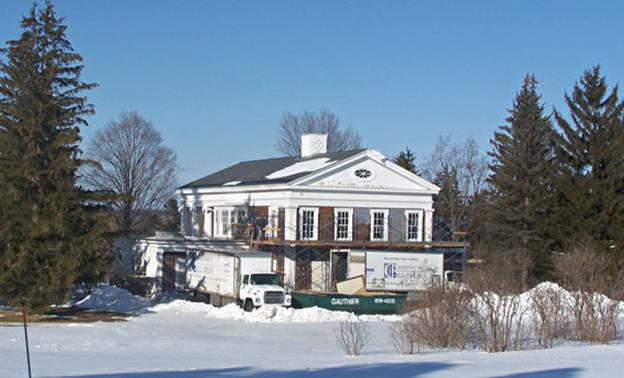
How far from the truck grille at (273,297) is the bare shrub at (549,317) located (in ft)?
38.4

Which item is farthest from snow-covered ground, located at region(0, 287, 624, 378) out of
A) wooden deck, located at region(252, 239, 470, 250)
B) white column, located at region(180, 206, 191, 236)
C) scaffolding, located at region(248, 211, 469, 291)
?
white column, located at region(180, 206, 191, 236)

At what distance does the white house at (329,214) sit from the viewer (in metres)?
48.4

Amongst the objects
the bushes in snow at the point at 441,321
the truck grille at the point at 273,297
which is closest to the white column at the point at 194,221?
the truck grille at the point at 273,297

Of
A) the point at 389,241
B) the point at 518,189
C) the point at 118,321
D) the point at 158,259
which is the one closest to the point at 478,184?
the point at 518,189

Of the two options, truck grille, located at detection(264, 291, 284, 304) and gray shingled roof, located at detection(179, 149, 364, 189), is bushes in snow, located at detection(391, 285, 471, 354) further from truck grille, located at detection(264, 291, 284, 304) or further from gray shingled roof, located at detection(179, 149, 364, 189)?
gray shingled roof, located at detection(179, 149, 364, 189)

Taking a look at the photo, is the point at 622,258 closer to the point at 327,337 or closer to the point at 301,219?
the point at 301,219

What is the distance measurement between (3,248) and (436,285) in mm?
17612

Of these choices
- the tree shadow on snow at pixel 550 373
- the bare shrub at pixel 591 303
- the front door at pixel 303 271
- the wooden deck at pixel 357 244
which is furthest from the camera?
the front door at pixel 303 271

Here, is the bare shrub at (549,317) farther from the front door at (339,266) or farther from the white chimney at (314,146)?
the white chimney at (314,146)

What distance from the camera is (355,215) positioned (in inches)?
1965

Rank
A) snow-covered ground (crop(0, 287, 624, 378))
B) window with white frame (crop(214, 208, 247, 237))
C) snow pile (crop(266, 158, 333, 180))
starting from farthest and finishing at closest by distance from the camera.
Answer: window with white frame (crop(214, 208, 247, 237))
snow pile (crop(266, 158, 333, 180))
snow-covered ground (crop(0, 287, 624, 378))

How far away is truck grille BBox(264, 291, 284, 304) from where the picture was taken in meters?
40.2

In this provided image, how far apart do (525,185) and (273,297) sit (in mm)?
19627

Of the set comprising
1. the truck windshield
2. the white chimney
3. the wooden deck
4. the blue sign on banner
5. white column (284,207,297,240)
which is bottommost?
the truck windshield
